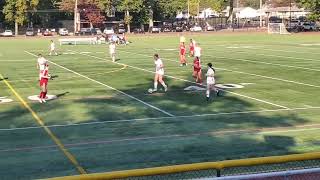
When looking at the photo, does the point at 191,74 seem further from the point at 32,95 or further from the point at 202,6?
the point at 202,6

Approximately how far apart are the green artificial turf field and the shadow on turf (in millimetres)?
26

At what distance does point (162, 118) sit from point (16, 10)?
291ft

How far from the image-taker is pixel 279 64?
37.7 metres

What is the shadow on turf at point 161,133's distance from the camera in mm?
13438

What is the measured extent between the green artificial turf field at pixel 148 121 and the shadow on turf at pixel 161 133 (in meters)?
0.03

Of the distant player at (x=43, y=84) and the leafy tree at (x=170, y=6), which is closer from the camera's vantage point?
the distant player at (x=43, y=84)

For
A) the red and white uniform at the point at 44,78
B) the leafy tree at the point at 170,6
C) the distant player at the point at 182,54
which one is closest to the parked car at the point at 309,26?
the leafy tree at the point at 170,6

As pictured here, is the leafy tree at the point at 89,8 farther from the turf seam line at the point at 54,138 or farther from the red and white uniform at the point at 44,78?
the red and white uniform at the point at 44,78

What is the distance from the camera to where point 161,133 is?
1638 cm

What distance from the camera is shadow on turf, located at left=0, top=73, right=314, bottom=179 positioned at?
529 inches

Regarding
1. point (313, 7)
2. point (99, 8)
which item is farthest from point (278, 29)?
point (99, 8)

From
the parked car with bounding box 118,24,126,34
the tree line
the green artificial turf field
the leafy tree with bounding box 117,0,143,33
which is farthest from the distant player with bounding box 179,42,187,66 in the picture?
the leafy tree with bounding box 117,0,143,33

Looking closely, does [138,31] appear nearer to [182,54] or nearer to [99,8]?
[99,8]

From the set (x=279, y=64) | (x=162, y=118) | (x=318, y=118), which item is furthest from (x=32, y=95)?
(x=279, y=64)
